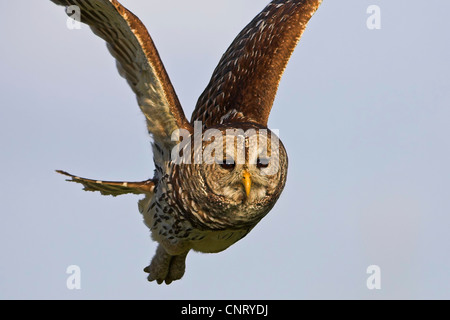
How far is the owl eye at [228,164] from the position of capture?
31.7 ft

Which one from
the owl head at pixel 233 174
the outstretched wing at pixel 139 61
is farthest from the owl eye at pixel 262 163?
the outstretched wing at pixel 139 61

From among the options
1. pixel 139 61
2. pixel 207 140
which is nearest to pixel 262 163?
pixel 207 140

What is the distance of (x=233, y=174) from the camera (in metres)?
9.66

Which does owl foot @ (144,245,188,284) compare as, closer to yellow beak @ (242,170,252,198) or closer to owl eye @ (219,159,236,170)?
owl eye @ (219,159,236,170)

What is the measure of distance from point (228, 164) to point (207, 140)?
1.36ft

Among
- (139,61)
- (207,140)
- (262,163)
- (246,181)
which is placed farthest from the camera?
(139,61)

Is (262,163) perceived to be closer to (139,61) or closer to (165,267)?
(139,61)

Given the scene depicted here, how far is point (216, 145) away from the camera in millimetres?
9797

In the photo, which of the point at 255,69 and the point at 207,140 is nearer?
the point at 207,140

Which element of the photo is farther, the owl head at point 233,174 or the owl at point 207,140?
the owl at point 207,140

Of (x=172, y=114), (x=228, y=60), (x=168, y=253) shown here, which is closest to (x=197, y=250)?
(x=168, y=253)

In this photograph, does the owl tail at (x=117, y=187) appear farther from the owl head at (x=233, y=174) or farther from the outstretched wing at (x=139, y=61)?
the owl head at (x=233, y=174)

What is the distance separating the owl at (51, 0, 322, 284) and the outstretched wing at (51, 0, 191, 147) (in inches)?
0.5

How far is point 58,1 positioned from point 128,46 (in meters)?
0.94
